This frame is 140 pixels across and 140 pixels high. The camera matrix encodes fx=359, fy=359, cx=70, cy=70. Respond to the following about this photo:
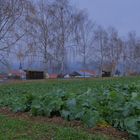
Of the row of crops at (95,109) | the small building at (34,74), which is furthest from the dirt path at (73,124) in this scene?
the small building at (34,74)

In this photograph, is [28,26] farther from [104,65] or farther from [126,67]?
[126,67]

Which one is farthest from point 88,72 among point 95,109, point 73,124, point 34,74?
point 73,124

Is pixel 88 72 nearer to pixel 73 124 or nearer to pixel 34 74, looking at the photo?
pixel 34 74

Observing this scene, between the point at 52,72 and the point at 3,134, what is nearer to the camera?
the point at 3,134

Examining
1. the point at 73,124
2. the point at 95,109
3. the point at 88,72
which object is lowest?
the point at 73,124

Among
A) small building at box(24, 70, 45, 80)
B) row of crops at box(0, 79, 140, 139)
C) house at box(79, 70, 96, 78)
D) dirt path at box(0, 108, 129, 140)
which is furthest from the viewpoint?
house at box(79, 70, 96, 78)

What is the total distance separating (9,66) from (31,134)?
24502 mm

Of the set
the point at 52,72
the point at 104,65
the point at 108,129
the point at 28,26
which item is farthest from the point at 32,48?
the point at 108,129

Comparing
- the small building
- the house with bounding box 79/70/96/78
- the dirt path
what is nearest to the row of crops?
the dirt path

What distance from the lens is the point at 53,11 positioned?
39.6 metres

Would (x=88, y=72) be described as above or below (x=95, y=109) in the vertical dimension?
above

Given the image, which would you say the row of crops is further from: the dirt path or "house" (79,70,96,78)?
"house" (79,70,96,78)

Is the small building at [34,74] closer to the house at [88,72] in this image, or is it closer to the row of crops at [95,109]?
the house at [88,72]

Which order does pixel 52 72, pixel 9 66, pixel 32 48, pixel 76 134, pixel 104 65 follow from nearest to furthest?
pixel 76 134 → pixel 9 66 → pixel 32 48 → pixel 52 72 → pixel 104 65
